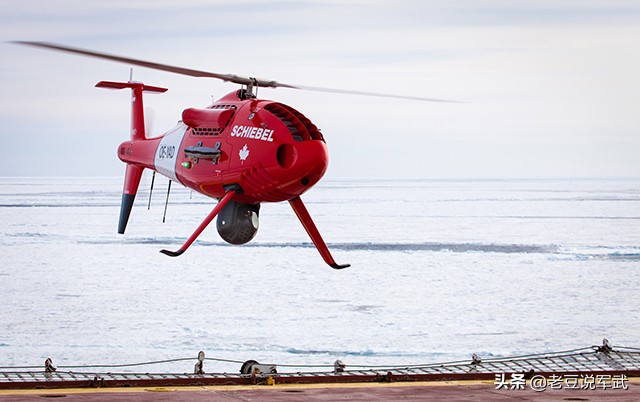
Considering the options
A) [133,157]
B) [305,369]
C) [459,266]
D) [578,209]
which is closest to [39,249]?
[459,266]

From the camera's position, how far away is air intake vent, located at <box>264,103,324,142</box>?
13727mm

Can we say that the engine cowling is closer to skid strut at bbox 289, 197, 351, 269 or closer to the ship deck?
skid strut at bbox 289, 197, 351, 269

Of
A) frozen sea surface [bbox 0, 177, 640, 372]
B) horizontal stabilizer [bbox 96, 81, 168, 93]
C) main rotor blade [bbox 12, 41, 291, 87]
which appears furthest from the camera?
frozen sea surface [bbox 0, 177, 640, 372]

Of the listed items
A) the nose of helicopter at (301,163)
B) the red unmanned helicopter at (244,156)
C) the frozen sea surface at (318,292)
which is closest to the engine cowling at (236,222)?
the red unmanned helicopter at (244,156)

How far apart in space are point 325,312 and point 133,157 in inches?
785

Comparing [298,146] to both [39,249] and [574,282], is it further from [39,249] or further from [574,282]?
[39,249]

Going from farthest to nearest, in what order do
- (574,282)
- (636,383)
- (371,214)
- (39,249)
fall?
(371,214)
(39,249)
(574,282)
(636,383)

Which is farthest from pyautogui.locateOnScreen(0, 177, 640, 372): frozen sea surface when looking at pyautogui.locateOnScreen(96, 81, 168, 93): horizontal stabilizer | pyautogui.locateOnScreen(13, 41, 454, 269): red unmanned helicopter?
pyautogui.locateOnScreen(13, 41, 454, 269): red unmanned helicopter

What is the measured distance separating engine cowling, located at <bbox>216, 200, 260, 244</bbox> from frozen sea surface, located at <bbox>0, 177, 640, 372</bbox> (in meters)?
6.71

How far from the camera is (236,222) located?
1435 centimetres

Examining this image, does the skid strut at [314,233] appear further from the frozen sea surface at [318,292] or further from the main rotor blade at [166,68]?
the frozen sea surface at [318,292]

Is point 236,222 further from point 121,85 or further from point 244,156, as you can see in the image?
point 121,85

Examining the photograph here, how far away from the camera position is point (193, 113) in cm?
1463

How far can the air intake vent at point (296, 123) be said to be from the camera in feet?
45.0
